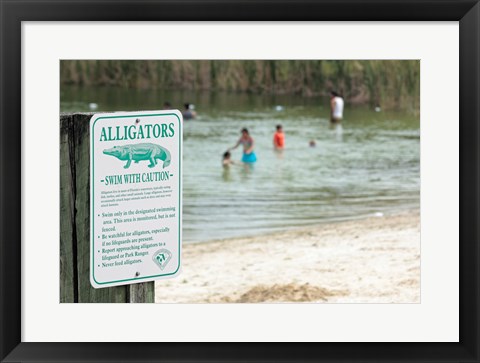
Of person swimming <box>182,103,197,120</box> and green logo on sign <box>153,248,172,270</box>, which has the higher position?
person swimming <box>182,103,197,120</box>

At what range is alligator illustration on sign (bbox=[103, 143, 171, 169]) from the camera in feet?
9.86

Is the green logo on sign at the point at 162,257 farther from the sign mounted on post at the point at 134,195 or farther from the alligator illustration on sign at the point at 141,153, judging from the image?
the alligator illustration on sign at the point at 141,153

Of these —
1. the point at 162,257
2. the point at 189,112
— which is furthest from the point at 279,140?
the point at 162,257

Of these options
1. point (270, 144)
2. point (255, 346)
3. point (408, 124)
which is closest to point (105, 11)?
point (255, 346)

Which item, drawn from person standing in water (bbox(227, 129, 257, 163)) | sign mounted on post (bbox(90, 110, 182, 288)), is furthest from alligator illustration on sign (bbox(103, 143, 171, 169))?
person standing in water (bbox(227, 129, 257, 163))

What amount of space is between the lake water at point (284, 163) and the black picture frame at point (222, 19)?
890 cm

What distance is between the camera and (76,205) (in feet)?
10.0

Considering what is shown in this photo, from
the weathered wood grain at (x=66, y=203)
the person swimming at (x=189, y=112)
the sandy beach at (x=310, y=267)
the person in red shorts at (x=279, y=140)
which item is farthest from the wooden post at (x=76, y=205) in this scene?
the person swimming at (x=189, y=112)

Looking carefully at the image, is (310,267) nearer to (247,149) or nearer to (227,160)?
(227,160)

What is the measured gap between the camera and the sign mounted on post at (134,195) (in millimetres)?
2996

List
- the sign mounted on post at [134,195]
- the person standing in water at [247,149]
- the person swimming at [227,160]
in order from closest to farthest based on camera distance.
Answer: the sign mounted on post at [134,195] → the person swimming at [227,160] → the person standing in water at [247,149]

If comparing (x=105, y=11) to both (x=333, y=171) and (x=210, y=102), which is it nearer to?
(x=333, y=171)

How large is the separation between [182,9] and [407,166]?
48.0ft

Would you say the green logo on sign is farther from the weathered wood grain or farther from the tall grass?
the tall grass
